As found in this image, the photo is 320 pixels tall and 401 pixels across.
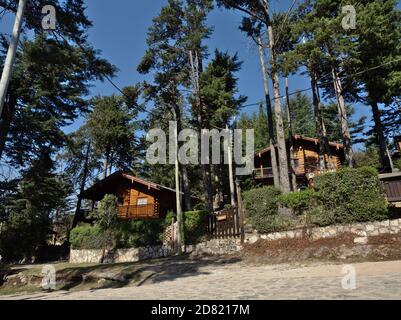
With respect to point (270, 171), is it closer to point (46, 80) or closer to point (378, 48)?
point (378, 48)

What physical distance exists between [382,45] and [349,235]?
13.3 m

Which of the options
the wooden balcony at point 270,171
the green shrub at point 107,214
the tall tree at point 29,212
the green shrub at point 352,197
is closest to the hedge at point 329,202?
the green shrub at point 352,197

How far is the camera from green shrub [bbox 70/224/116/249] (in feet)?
69.7

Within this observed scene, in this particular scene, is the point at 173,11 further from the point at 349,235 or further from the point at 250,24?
the point at 349,235

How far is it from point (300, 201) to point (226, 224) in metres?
A: 4.25

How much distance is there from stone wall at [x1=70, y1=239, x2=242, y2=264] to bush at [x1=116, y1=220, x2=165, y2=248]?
408mm

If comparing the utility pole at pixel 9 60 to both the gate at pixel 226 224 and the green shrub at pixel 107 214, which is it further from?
the green shrub at pixel 107 214

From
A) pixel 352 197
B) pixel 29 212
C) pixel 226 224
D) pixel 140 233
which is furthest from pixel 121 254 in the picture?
pixel 352 197

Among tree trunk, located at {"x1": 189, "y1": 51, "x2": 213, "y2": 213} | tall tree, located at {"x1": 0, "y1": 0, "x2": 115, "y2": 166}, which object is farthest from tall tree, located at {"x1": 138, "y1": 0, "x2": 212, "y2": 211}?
tall tree, located at {"x1": 0, "y1": 0, "x2": 115, "y2": 166}

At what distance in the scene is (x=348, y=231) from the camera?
12297 mm

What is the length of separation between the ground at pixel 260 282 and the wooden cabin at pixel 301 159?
69.4 feet

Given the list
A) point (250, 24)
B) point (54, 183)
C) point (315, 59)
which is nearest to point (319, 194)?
point (315, 59)

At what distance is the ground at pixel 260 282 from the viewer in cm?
622

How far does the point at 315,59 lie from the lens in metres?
16.9
